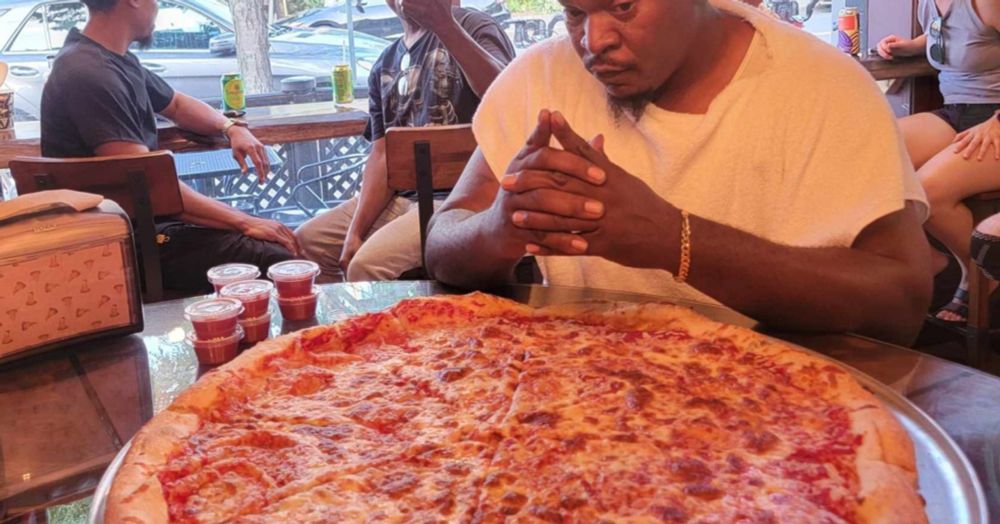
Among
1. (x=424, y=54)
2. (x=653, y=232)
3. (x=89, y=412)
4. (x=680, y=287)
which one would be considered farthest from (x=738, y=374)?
(x=424, y=54)

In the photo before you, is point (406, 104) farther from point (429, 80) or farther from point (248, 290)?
point (248, 290)

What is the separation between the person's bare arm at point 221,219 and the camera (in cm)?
347

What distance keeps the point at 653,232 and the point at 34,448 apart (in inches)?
36.9

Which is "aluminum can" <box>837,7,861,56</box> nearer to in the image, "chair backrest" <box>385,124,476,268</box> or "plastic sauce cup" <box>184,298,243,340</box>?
"chair backrest" <box>385,124,476,268</box>

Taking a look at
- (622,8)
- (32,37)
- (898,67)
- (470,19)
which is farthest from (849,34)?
(32,37)

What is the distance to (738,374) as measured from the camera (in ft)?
4.56

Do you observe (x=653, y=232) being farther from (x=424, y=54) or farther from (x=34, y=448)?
(x=424, y=54)

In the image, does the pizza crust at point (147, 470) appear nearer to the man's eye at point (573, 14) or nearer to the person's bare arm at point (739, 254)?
the person's bare arm at point (739, 254)

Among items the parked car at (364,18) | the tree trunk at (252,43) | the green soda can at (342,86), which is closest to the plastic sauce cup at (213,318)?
→ the green soda can at (342,86)

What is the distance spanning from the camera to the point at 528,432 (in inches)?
48.9

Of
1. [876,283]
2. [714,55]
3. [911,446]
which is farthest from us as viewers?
[714,55]

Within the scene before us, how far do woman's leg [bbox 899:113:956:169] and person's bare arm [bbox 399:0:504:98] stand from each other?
1.96m

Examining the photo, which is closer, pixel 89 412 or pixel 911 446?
pixel 911 446

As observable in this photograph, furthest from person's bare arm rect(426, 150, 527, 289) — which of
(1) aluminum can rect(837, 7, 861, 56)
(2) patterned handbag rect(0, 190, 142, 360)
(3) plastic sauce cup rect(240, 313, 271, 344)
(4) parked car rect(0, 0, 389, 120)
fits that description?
(4) parked car rect(0, 0, 389, 120)
